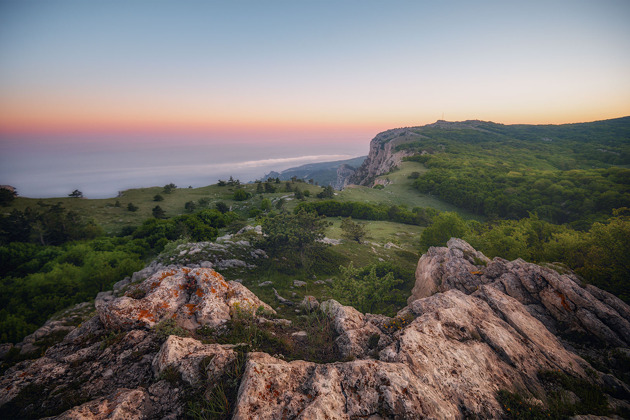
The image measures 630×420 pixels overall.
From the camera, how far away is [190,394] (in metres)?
6.35

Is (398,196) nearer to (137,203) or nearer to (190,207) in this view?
(190,207)

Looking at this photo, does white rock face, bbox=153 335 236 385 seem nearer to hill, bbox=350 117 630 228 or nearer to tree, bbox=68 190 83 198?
tree, bbox=68 190 83 198

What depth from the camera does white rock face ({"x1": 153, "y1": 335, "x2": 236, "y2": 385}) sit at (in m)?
6.77

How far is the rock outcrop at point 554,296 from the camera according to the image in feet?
39.7

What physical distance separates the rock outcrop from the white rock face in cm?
1450

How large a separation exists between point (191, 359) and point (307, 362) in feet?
12.6

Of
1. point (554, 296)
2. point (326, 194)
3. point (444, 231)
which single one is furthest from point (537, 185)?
point (554, 296)

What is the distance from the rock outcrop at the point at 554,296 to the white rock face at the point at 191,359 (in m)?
14.5

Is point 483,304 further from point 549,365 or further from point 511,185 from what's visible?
point 511,185

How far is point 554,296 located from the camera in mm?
13680

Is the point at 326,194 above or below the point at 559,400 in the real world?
below

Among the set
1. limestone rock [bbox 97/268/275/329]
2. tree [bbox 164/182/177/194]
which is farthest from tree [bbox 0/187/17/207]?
limestone rock [bbox 97/268/275/329]

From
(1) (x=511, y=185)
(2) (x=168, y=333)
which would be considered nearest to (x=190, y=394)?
(2) (x=168, y=333)

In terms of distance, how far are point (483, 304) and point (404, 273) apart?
61.1 ft
